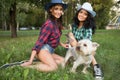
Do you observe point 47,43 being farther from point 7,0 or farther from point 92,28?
point 7,0

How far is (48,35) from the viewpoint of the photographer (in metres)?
6.82

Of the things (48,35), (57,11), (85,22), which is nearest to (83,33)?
(85,22)

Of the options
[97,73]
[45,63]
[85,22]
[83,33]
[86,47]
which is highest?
[85,22]

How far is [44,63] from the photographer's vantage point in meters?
6.65

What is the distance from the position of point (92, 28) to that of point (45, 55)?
51.9 inches

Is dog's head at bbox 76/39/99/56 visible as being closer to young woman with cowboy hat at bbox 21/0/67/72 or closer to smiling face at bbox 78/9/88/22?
young woman with cowboy hat at bbox 21/0/67/72

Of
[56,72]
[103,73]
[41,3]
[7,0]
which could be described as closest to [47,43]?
[56,72]

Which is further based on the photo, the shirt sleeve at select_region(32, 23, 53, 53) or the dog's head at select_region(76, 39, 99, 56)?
the shirt sleeve at select_region(32, 23, 53, 53)

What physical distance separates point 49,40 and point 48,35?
172mm

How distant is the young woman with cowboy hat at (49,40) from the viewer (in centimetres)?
659

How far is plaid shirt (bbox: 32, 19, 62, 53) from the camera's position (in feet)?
22.1

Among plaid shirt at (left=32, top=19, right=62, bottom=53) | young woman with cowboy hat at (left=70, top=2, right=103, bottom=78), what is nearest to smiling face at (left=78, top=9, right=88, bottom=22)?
young woman with cowboy hat at (left=70, top=2, right=103, bottom=78)

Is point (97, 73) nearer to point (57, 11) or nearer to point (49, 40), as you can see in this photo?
point (49, 40)

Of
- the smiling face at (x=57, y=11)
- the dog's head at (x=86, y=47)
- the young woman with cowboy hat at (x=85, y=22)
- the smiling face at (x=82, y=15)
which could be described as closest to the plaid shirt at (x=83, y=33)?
the young woman with cowboy hat at (x=85, y=22)
